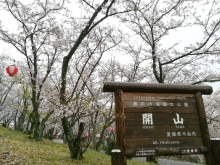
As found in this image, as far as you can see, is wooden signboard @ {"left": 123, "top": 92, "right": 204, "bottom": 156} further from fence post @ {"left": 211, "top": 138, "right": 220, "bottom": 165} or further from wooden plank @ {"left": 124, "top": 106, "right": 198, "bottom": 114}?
fence post @ {"left": 211, "top": 138, "right": 220, "bottom": 165}

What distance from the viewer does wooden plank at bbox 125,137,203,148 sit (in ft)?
12.9

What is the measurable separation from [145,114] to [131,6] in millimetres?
7330

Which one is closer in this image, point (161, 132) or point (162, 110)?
point (161, 132)

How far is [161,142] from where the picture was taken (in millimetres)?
4043

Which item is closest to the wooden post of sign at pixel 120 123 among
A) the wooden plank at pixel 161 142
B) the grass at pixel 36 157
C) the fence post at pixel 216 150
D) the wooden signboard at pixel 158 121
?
the wooden signboard at pixel 158 121

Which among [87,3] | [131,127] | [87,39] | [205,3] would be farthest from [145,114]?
[205,3]

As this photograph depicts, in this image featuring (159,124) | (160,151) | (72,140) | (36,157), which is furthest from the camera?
(72,140)

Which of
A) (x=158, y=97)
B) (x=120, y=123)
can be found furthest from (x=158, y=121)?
(x=120, y=123)

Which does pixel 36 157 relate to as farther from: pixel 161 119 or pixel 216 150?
pixel 216 150

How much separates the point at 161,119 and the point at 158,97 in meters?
0.51

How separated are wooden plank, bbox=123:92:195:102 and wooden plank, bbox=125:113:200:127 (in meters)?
0.36

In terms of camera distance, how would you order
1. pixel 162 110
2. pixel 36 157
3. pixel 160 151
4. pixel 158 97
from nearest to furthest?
pixel 160 151, pixel 162 110, pixel 158 97, pixel 36 157

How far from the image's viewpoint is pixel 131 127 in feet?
13.2

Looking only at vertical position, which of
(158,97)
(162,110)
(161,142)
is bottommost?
(161,142)
